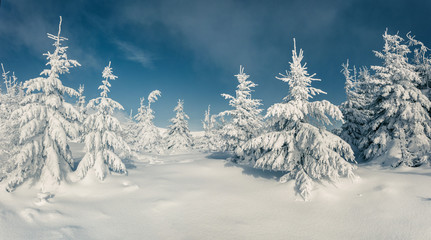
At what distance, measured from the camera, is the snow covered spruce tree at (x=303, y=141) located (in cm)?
1245

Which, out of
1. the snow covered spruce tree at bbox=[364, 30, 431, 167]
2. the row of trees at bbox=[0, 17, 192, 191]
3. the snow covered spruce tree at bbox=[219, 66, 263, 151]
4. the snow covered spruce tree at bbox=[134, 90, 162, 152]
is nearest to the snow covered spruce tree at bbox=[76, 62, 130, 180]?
the row of trees at bbox=[0, 17, 192, 191]

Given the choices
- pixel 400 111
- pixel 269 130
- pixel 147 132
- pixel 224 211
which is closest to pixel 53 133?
pixel 224 211

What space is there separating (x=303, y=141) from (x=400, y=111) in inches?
506

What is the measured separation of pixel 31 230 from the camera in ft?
32.5

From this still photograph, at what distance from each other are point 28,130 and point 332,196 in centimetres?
1913

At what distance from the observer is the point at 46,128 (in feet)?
49.2

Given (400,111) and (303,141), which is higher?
(400,111)

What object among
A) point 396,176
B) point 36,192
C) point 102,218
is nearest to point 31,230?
point 102,218

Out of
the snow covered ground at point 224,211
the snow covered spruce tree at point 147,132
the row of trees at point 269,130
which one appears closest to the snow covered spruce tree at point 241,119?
the row of trees at point 269,130

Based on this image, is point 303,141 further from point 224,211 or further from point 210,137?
point 210,137

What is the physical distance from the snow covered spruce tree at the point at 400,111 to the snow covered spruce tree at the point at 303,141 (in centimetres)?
963

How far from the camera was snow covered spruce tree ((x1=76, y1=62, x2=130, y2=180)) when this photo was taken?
16.4 metres

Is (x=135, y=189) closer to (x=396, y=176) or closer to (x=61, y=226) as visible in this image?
(x=61, y=226)

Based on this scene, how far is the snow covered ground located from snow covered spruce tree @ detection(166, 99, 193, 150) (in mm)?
28118
